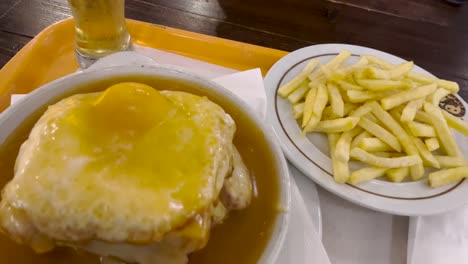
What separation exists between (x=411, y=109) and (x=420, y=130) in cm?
7

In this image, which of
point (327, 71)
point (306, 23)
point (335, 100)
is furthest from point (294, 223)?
point (306, 23)

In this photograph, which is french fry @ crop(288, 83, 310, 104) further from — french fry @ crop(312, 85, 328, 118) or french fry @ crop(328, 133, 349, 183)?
french fry @ crop(328, 133, 349, 183)

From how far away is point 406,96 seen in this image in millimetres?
1289

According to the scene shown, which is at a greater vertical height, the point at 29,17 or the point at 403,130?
the point at 403,130

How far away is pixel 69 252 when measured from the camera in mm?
746

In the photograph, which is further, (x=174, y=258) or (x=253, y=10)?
(x=253, y=10)

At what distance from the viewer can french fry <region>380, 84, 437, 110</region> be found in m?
1.27

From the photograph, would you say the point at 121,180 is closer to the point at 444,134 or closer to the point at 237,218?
the point at 237,218

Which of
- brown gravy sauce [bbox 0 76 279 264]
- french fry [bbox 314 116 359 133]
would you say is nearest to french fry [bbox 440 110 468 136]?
french fry [bbox 314 116 359 133]

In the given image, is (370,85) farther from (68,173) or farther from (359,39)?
(68,173)

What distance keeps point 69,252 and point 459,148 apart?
1.17 m

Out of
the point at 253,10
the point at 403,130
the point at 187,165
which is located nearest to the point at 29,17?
the point at 253,10

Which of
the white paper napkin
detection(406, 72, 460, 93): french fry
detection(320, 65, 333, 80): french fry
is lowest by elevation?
the white paper napkin

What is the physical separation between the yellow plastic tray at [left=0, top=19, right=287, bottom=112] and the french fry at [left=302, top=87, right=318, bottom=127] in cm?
24
